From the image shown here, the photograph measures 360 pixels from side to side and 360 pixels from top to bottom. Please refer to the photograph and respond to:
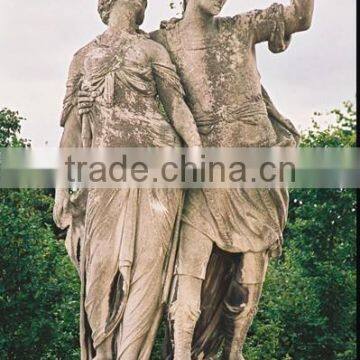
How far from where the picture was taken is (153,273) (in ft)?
40.8

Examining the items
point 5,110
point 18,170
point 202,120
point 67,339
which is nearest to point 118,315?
point 202,120

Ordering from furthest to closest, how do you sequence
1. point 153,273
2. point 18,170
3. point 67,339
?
1. point 67,339
2. point 18,170
3. point 153,273

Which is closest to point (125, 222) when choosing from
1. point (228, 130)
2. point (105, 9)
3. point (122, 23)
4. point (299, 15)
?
point (228, 130)

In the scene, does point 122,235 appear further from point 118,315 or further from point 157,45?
point 157,45

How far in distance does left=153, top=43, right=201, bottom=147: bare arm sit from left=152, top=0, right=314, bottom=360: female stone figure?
203mm

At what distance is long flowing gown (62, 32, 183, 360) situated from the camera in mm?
12422

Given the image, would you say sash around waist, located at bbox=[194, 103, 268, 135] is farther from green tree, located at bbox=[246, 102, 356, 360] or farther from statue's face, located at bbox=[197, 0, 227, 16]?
green tree, located at bbox=[246, 102, 356, 360]

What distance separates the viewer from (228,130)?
1280cm

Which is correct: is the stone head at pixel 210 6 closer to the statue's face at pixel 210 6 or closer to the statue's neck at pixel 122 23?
the statue's face at pixel 210 6

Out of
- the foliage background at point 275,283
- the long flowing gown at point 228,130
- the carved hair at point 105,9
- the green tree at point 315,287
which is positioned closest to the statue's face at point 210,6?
the long flowing gown at point 228,130

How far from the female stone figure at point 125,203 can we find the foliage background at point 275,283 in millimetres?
9688

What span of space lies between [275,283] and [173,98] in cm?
1486

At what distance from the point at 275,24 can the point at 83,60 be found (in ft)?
5.52

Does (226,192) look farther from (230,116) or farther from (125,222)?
(125,222)
